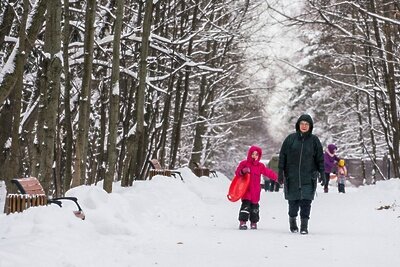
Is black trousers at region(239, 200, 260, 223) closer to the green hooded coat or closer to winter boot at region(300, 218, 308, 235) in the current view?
the green hooded coat

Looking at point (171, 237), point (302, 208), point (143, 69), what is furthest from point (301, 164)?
point (143, 69)

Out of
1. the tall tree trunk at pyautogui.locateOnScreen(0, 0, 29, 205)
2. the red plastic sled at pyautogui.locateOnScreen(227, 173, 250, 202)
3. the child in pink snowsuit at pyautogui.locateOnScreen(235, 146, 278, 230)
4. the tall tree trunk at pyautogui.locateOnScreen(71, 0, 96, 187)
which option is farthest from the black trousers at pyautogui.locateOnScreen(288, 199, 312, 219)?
the tall tree trunk at pyautogui.locateOnScreen(0, 0, 29, 205)

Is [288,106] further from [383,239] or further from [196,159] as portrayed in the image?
[383,239]

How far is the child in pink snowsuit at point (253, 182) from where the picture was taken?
35.1 feet

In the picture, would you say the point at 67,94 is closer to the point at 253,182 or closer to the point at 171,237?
the point at 253,182

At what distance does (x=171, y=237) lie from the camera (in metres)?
8.71

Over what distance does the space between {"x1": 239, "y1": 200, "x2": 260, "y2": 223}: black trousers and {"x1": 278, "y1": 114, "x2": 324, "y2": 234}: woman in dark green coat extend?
0.71 metres

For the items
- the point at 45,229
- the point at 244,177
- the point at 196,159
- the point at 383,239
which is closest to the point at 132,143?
the point at 244,177

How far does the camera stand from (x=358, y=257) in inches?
283

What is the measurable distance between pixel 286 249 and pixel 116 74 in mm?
5052

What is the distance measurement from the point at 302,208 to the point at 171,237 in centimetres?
230

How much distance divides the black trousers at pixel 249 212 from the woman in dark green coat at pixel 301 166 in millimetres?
714

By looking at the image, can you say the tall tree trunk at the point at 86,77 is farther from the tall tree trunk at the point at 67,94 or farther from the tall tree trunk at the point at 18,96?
the tall tree trunk at the point at 18,96

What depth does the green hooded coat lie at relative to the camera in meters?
10.1
